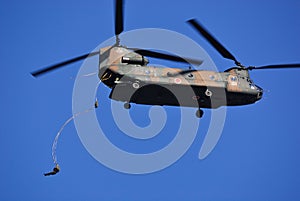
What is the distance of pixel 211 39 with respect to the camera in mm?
28719

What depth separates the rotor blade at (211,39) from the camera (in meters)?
27.9

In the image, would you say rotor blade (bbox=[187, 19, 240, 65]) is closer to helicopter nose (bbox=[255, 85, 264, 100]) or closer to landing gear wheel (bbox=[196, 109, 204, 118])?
helicopter nose (bbox=[255, 85, 264, 100])

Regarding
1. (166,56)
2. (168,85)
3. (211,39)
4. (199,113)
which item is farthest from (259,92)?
(166,56)

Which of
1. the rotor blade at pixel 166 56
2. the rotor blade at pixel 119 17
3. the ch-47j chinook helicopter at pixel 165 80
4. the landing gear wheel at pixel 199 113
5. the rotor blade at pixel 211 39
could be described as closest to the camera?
the rotor blade at pixel 119 17

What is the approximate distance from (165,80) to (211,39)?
3151 mm

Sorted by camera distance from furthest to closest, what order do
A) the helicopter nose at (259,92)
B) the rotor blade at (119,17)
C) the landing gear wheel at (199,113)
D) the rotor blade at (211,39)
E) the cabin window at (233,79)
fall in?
the helicopter nose at (259,92), the cabin window at (233,79), the landing gear wheel at (199,113), the rotor blade at (211,39), the rotor blade at (119,17)

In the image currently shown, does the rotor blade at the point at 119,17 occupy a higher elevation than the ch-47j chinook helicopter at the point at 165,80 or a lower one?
higher

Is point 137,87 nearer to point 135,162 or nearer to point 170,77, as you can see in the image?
point 170,77

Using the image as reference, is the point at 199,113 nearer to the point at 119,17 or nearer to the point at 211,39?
the point at 211,39

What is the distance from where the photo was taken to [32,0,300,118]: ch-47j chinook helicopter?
28.5 metres

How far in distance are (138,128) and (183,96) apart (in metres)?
3.79

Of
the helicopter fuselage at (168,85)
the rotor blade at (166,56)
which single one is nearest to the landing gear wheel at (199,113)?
the helicopter fuselage at (168,85)

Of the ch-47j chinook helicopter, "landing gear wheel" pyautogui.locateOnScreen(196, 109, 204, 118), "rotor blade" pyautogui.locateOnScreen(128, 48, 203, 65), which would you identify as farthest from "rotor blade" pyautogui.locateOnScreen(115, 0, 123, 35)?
"landing gear wheel" pyautogui.locateOnScreen(196, 109, 204, 118)

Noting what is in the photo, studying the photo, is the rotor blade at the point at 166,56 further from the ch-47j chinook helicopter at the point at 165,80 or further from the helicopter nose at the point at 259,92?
the helicopter nose at the point at 259,92
